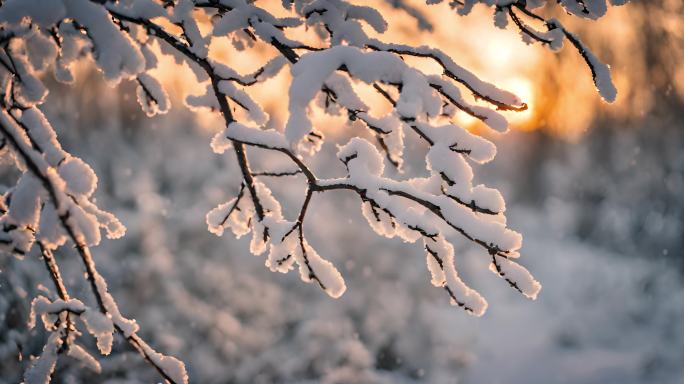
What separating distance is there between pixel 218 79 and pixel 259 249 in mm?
789

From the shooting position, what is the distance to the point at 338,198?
13805mm

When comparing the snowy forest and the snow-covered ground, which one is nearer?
the snowy forest

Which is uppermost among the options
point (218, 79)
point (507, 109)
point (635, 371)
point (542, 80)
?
point (542, 80)

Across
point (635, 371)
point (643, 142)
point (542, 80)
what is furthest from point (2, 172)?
point (643, 142)

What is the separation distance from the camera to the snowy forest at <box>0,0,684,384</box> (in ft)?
5.52

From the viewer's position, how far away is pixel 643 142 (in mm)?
13836

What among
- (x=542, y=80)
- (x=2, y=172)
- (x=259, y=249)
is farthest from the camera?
(x=542, y=80)

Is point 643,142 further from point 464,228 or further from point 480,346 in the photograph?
point 464,228

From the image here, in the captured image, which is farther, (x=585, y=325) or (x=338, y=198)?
(x=338, y=198)

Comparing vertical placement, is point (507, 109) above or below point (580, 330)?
below

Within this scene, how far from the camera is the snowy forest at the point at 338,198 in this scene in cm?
168

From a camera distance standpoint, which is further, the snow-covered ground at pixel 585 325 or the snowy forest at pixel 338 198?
the snow-covered ground at pixel 585 325

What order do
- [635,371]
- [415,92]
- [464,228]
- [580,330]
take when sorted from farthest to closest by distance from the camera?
1. [580,330]
2. [635,371]
3. [464,228]
4. [415,92]

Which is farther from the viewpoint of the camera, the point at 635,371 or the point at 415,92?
the point at 635,371
